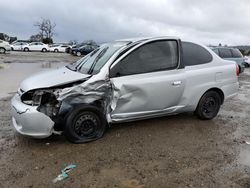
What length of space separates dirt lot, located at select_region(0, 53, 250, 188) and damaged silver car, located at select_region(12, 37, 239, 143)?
1.07ft

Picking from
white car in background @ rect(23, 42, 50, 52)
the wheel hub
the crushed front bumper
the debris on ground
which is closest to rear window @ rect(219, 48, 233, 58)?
the wheel hub

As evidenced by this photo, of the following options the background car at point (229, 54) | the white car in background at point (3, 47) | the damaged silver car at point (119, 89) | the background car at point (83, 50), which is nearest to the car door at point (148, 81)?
the damaged silver car at point (119, 89)

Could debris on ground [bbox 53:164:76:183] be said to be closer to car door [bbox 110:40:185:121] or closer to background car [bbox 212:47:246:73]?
car door [bbox 110:40:185:121]

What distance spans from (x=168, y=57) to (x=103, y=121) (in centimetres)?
176

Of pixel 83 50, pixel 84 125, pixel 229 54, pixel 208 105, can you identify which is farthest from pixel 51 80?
pixel 83 50

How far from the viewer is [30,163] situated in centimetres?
380

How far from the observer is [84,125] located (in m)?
4.47

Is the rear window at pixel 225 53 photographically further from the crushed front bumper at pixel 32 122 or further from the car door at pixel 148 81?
the crushed front bumper at pixel 32 122

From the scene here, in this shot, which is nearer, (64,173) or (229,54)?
(64,173)

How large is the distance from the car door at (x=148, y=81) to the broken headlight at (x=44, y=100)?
3.18ft

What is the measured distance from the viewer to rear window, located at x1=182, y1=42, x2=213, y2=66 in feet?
17.6

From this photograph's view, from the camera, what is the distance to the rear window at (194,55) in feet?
17.6

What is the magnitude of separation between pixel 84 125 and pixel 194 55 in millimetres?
2709

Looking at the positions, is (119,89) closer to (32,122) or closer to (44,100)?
(44,100)
